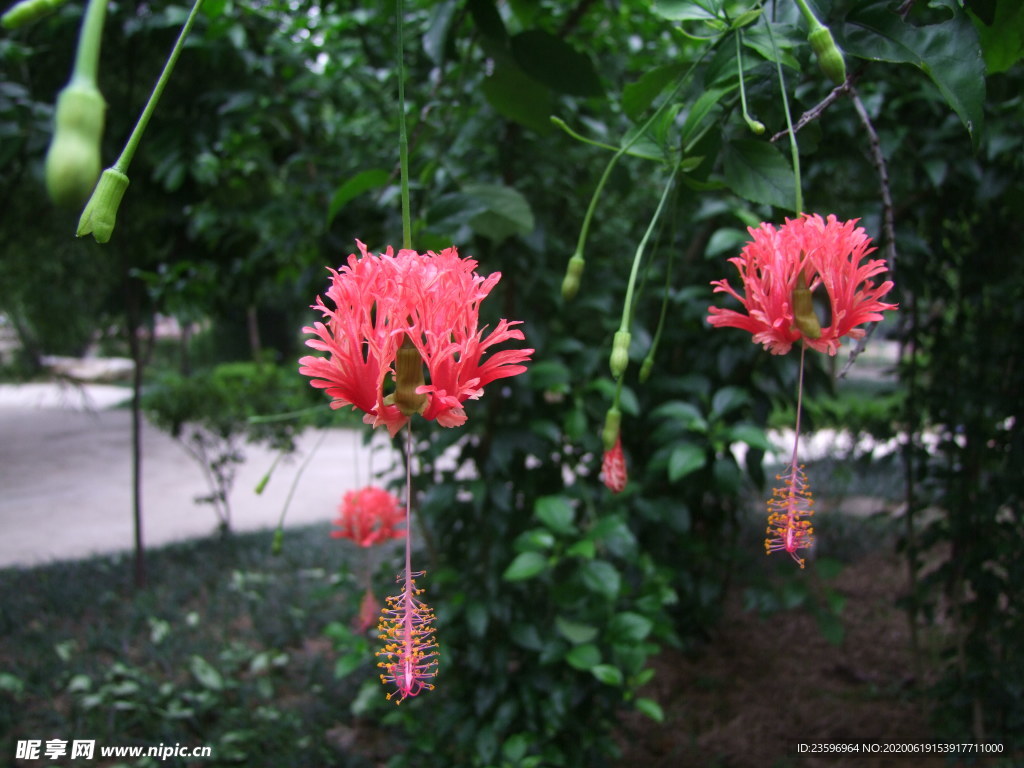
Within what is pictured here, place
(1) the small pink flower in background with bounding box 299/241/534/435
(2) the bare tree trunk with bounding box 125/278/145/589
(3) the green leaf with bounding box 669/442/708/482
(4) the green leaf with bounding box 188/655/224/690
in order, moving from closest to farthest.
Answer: (1) the small pink flower in background with bounding box 299/241/534/435
(3) the green leaf with bounding box 669/442/708/482
(4) the green leaf with bounding box 188/655/224/690
(2) the bare tree trunk with bounding box 125/278/145/589

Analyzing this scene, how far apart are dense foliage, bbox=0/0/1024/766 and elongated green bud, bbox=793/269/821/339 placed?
42cm

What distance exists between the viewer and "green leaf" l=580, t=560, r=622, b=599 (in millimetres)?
1062

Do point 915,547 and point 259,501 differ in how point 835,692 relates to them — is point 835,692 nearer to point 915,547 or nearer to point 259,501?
point 915,547

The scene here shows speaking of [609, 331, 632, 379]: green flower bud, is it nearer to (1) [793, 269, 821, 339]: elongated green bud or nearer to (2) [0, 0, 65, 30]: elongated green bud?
(1) [793, 269, 821, 339]: elongated green bud

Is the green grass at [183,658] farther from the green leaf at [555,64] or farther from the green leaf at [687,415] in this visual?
the green leaf at [555,64]

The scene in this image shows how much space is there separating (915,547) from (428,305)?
1676 millimetres

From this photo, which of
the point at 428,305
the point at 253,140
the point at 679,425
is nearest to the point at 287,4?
the point at 253,140

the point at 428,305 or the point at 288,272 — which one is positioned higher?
the point at 288,272

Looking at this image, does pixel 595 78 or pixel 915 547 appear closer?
pixel 595 78

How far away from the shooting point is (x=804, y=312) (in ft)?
1.47

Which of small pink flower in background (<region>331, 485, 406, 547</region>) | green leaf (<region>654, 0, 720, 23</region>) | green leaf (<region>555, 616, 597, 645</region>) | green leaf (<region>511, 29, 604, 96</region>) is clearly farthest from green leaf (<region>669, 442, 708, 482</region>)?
green leaf (<region>654, 0, 720, 23</region>)

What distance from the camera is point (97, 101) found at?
0.25 m

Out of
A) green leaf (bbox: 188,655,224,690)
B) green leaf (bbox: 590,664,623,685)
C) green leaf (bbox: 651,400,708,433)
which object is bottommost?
green leaf (bbox: 188,655,224,690)

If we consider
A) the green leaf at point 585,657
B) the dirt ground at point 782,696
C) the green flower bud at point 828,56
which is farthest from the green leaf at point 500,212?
the dirt ground at point 782,696
